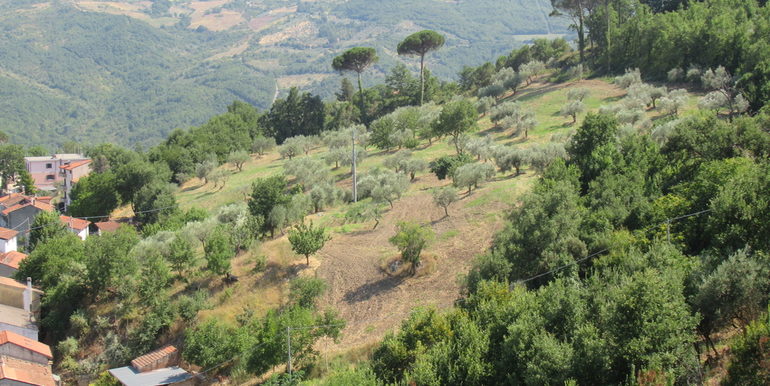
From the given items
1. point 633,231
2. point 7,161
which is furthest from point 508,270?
point 7,161

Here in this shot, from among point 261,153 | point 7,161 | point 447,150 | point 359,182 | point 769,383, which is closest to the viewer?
point 769,383

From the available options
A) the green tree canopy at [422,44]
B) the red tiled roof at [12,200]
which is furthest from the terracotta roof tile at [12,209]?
the green tree canopy at [422,44]

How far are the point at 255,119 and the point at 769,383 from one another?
74.3 m

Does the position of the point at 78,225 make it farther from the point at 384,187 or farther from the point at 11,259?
the point at 384,187

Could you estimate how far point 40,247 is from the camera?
34.8 metres

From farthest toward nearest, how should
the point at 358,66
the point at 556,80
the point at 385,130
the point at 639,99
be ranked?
the point at 358,66
the point at 556,80
the point at 385,130
the point at 639,99

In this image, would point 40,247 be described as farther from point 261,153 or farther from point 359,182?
point 261,153

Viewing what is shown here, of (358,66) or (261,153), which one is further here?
(358,66)

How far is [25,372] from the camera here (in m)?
25.3

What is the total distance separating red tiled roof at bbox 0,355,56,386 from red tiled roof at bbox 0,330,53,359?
0.57 metres

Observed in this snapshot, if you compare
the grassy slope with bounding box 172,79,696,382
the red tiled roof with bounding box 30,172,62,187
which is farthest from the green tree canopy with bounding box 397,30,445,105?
the red tiled roof with bounding box 30,172,62,187

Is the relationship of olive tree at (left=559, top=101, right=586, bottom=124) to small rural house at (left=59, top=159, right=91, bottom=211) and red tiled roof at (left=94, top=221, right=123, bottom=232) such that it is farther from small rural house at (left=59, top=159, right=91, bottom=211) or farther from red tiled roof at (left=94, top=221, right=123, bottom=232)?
small rural house at (left=59, top=159, right=91, bottom=211)

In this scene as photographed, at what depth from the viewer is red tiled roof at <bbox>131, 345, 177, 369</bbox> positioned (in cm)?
2392

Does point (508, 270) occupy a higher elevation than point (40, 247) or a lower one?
higher
